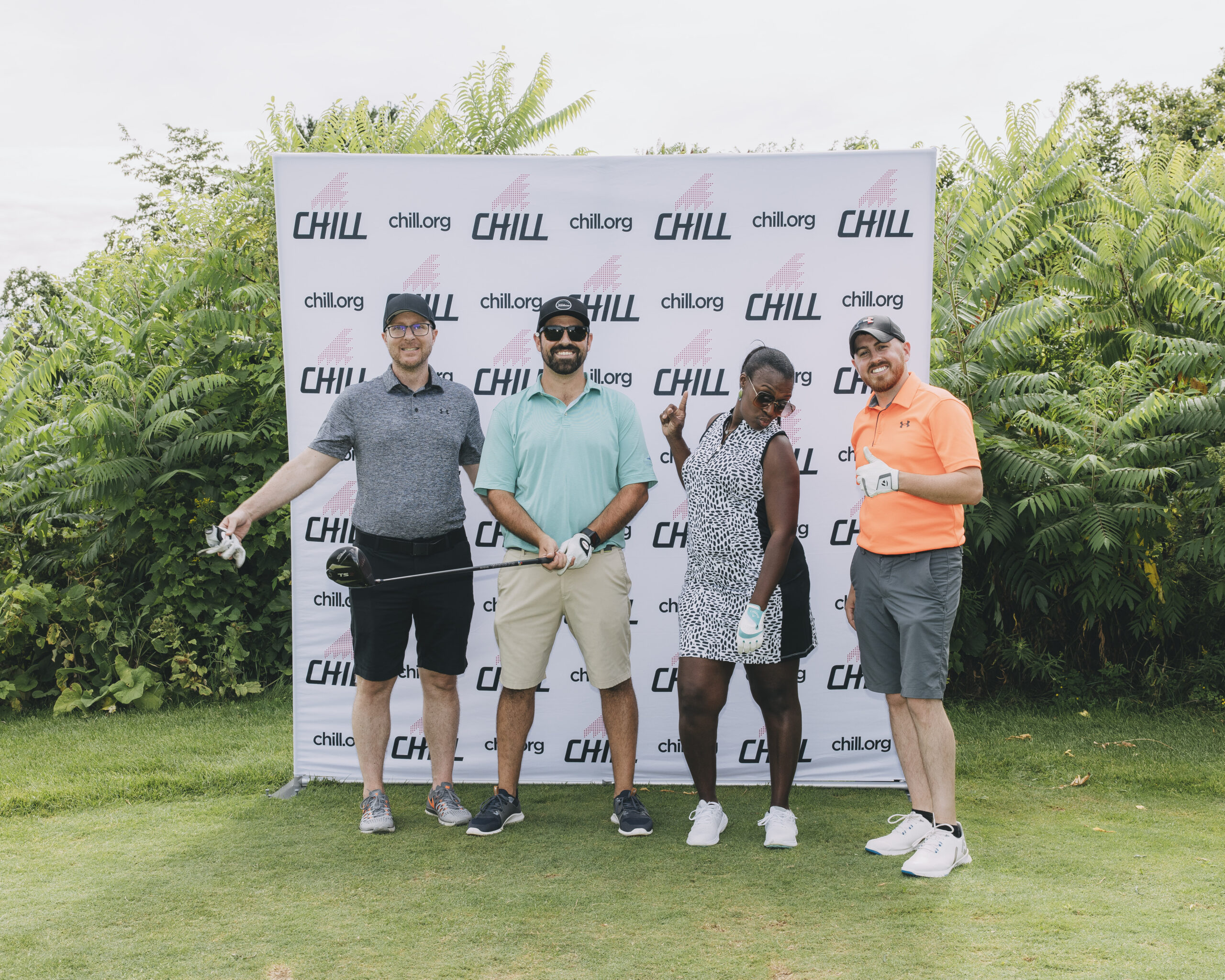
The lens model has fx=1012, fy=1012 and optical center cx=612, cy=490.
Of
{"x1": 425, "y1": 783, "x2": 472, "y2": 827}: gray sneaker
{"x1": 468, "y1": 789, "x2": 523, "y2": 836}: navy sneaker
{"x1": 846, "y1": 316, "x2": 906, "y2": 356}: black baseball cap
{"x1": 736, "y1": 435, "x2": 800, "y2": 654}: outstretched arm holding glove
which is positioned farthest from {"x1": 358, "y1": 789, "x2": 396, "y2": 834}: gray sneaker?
{"x1": 846, "y1": 316, "x2": 906, "y2": 356}: black baseball cap

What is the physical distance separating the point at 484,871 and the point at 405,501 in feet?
5.67

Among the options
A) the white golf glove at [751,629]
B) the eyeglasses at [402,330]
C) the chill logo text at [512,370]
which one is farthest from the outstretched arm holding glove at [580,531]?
the chill logo text at [512,370]

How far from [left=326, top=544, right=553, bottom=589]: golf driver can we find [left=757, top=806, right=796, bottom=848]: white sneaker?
1.59m

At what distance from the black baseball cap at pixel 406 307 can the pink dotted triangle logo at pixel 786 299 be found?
69.1 inches

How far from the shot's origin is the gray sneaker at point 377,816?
4.94m

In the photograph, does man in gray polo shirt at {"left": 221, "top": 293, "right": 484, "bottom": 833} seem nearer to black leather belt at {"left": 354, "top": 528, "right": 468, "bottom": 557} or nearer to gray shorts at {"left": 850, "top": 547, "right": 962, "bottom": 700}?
black leather belt at {"left": 354, "top": 528, "right": 468, "bottom": 557}

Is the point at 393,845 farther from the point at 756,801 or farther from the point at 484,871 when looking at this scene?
the point at 756,801

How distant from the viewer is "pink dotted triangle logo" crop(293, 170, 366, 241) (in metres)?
5.56

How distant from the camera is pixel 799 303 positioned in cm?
554

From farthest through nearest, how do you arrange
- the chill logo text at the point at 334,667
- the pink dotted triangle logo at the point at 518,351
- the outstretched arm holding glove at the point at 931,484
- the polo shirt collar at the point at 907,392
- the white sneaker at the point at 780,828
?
1. the chill logo text at the point at 334,667
2. the pink dotted triangle logo at the point at 518,351
3. the white sneaker at the point at 780,828
4. the polo shirt collar at the point at 907,392
5. the outstretched arm holding glove at the point at 931,484

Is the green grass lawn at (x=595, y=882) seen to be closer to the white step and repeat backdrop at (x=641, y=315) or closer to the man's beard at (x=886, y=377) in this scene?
the white step and repeat backdrop at (x=641, y=315)

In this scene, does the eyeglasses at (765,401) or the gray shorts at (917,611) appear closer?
the gray shorts at (917,611)

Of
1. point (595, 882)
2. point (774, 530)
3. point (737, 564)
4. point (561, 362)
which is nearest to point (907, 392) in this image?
point (774, 530)

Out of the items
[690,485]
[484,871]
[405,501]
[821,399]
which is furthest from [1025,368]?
[484,871]
